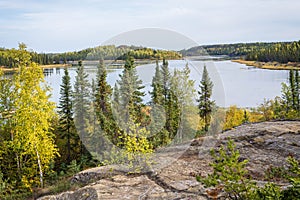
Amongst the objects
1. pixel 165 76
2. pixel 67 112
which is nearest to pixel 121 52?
pixel 165 76

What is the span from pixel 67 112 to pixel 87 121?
→ 287 centimetres

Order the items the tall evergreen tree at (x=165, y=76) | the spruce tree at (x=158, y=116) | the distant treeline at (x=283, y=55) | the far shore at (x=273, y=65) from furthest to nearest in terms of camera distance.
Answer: the distant treeline at (x=283, y=55), the far shore at (x=273, y=65), the tall evergreen tree at (x=165, y=76), the spruce tree at (x=158, y=116)

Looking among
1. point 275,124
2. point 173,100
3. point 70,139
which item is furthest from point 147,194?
point 70,139

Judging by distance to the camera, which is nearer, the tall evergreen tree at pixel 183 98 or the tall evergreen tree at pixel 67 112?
the tall evergreen tree at pixel 183 98

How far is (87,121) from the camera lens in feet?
95.5

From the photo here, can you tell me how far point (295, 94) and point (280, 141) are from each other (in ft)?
120

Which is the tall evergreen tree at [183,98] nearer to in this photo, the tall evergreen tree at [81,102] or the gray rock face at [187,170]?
the gray rock face at [187,170]

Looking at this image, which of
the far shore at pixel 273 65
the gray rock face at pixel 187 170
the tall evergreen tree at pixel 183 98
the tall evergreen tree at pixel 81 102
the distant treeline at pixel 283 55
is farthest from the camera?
the distant treeline at pixel 283 55

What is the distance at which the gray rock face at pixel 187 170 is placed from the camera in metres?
7.84

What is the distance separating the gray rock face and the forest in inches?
25.8

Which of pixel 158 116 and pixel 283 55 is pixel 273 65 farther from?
pixel 158 116

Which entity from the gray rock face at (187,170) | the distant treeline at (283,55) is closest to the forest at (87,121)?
the gray rock face at (187,170)

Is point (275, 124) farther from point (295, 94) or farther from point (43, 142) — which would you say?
point (295, 94)

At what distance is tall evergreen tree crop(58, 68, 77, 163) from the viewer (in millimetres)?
30141
